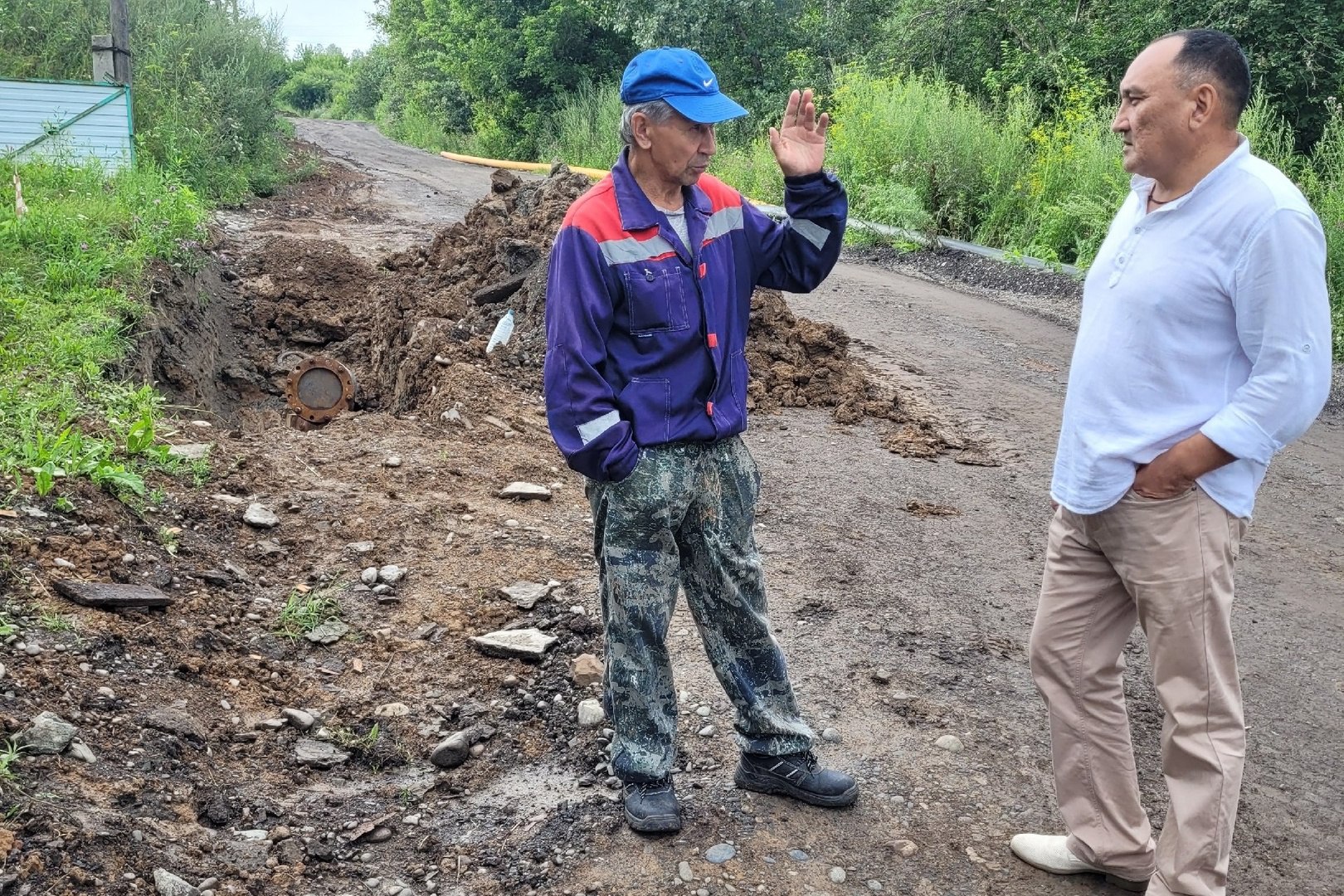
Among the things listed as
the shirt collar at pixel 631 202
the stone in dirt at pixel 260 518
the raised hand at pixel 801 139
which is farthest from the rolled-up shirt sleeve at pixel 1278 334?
the stone in dirt at pixel 260 518

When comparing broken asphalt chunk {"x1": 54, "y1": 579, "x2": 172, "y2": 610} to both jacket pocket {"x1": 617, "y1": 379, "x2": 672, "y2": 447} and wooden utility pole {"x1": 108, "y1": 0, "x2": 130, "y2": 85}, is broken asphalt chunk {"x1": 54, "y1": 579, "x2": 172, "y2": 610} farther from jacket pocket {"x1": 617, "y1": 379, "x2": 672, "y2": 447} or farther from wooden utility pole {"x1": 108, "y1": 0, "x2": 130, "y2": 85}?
wooden utility pole {"x1": 108, "y1": 0, "x2": 130, "y2": 85}

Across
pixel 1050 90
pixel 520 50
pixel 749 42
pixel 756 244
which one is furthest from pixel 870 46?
pixel 756 244

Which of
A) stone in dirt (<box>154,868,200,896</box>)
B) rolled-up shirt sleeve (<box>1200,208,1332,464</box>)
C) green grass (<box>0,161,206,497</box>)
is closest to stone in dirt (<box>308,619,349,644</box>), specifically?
green grass (<box>0,161,206,497</box>)

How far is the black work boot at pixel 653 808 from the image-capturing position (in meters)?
3.21

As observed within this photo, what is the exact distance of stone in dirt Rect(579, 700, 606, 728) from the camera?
395cm

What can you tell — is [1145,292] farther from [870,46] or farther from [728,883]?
[870,46]

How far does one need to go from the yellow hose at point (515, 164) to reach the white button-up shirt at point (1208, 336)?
18.8 m

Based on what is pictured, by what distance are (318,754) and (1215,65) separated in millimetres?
3376

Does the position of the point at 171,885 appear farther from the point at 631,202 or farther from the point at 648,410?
the point at 631,202

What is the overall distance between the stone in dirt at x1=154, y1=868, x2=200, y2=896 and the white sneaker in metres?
2.23

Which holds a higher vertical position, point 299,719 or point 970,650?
point 970,650

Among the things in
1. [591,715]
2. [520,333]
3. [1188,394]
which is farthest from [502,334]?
[1188,394]

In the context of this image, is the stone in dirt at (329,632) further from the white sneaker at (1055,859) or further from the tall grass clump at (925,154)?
the tall grass clump at (925,154)

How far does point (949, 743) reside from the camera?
377 centimetres
